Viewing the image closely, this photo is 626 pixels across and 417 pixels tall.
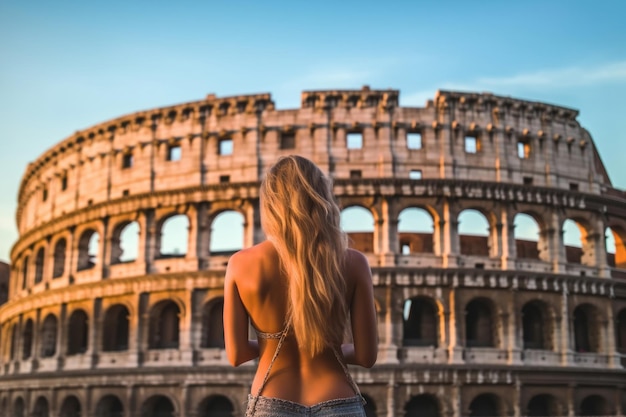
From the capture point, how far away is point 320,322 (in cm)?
256

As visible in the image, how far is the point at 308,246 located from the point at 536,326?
2701 centimetres

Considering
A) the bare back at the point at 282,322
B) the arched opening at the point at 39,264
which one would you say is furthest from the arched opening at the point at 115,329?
the bare back at the point at 282,322

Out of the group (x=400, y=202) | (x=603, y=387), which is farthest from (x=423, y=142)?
(x=603, y=387)

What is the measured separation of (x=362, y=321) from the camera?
2.75 metres

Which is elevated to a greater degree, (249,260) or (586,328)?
(586,328)

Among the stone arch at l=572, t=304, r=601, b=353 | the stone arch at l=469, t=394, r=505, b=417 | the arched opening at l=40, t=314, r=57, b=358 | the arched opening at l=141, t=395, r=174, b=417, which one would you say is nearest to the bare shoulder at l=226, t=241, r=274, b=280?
the stone arch at l=469, t=394, r=505, b=417

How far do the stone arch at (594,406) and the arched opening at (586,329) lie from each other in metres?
1.85

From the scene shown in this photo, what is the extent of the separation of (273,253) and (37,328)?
3196 centimetres

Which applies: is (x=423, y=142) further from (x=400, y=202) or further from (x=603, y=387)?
(x=603, y=387)

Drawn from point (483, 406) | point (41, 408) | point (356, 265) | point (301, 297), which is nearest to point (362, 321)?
point (356, 265)

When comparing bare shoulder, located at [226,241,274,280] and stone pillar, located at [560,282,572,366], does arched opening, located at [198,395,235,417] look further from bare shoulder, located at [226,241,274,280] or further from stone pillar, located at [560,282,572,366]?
bare shoulder, located at [226,241,274,280]

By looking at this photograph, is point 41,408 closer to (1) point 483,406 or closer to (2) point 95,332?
(2) point 95,332

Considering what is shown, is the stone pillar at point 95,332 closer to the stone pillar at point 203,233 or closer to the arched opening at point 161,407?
the arched opening at point 161,407

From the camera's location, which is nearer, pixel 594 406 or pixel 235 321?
pixel 235 321
